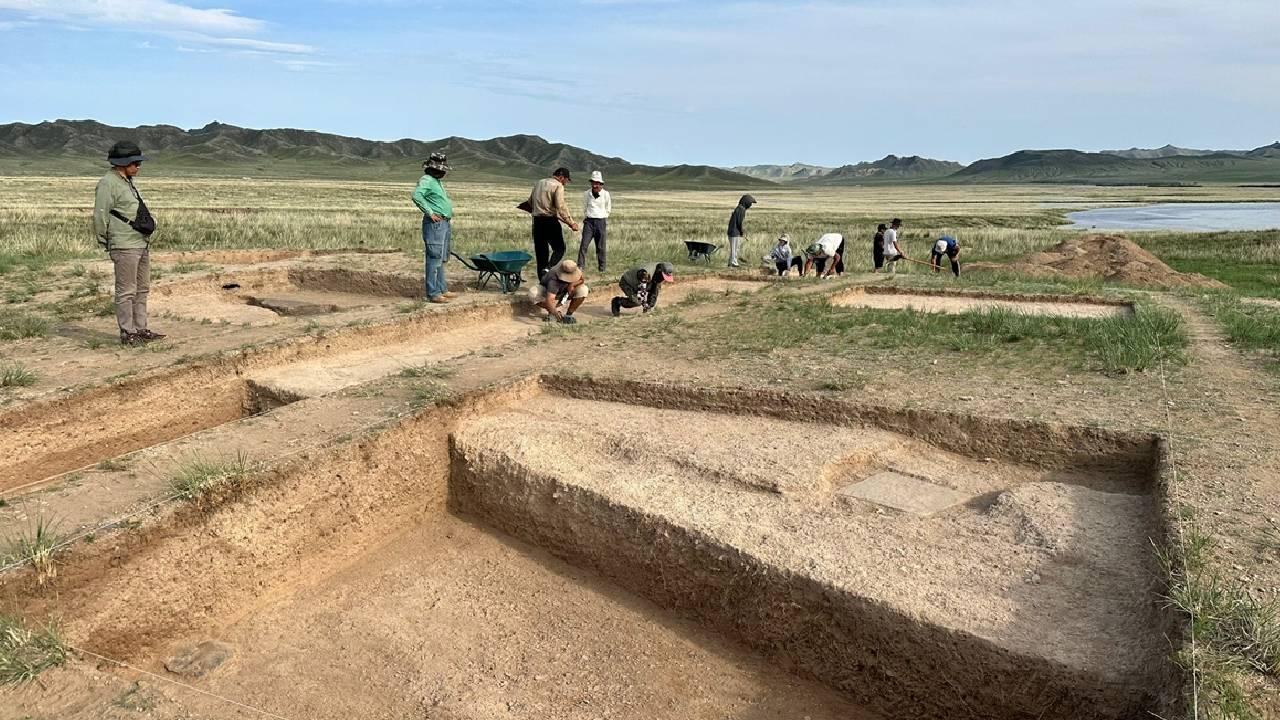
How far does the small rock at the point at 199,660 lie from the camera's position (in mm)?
4039

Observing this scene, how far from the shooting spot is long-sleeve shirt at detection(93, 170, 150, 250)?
7133 millimetres

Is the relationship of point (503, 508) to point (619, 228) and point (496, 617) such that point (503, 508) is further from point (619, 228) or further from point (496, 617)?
point (619, 228)

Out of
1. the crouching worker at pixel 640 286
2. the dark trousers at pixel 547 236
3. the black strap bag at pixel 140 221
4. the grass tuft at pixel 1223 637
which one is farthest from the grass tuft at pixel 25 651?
the dark trousers at pixel 547 236

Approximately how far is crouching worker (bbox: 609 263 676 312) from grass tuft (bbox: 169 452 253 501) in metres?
5.63

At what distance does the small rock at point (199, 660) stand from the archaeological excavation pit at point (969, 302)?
7662mm

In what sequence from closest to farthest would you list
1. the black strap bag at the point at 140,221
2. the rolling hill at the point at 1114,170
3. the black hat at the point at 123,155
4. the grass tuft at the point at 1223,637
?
the grass tuft at the point at 1223,637 → the black hat at the point at 123,155 → the black strap bag at the point at 140,221 → the rolling hill at the point at 1114,170

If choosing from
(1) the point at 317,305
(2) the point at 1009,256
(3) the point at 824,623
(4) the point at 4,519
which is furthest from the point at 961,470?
(2) the point at 1009,256

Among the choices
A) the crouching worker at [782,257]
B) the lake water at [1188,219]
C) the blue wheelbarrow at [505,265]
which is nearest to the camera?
the blue wheelbarrow at [505,265]

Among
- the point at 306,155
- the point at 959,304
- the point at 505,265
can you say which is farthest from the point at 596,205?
the point at 306,155

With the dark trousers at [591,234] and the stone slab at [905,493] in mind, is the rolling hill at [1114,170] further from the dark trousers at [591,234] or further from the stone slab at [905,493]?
the stone slab at [905,493]

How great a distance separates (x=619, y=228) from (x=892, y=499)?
23649mm

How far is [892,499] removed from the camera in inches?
190

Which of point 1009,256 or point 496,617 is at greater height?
point 1009,256

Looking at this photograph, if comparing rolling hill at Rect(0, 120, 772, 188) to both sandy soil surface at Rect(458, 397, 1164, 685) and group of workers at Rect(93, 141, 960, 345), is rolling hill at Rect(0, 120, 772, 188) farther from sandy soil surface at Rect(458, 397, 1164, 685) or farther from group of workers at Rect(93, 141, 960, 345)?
sandy soil surface at Rect(458, 397, 1164, 685)
